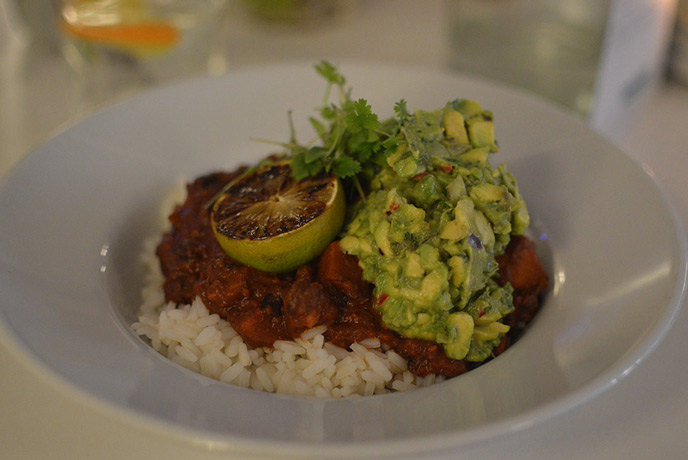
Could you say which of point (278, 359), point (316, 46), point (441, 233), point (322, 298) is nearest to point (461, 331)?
point (441, 233)

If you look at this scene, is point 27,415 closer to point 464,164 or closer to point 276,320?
point 276,320

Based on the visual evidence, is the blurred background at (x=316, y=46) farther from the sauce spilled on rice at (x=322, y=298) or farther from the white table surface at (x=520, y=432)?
the sauce spilled on rice at (x=322, y=298)

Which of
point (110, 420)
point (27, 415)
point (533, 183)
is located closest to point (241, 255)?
point (110, 420)

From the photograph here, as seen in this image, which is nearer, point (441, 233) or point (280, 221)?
point (441, 233)

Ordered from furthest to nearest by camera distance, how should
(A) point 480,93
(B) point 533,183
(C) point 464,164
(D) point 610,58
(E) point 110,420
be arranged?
(D) point 610,58, (A) point 480,93, (B) point 533,183, (C) point 464,164, (E) point 110,420

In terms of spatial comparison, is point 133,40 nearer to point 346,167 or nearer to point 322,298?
point 346,167

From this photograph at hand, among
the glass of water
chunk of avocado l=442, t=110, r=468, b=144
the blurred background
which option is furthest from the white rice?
the glass of water
